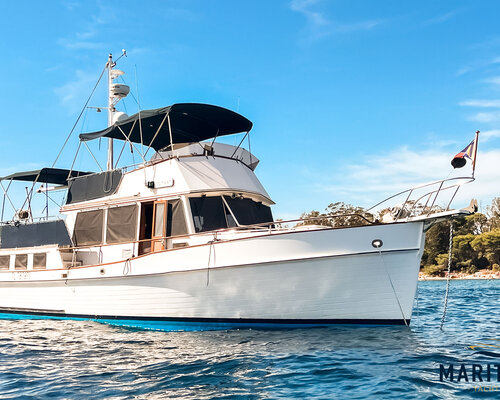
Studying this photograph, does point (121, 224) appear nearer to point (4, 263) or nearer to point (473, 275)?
point (4, 263)

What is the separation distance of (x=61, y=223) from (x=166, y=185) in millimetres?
3952

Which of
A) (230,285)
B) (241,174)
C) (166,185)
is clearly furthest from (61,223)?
(230,285)

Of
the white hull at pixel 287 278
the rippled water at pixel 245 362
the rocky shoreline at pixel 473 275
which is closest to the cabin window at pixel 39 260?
the rippled water at pixel 245 362

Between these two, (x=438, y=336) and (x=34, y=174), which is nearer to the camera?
(x=438, y=336)

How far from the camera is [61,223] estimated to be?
44.9 feet

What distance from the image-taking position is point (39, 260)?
544 inches

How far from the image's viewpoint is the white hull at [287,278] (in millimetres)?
9312

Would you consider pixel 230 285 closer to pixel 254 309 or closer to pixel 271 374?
pixel 254 309

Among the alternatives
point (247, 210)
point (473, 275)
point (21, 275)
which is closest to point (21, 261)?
point (21, 275)

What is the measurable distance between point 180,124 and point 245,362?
7.73m

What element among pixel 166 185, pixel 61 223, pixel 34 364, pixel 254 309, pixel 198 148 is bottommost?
pixel 34 364

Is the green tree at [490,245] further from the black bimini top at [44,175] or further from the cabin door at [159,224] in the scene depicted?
the cabin door at [159,224]

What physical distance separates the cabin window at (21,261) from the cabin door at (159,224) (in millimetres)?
4941

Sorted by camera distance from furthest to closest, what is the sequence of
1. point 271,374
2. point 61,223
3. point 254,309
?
point 61,223 < point 254,309 < point 271,374
